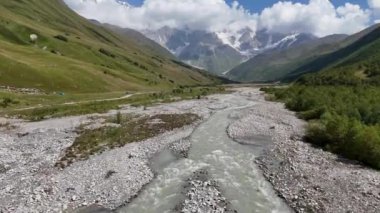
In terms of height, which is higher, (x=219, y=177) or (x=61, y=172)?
(x=61, y=172)

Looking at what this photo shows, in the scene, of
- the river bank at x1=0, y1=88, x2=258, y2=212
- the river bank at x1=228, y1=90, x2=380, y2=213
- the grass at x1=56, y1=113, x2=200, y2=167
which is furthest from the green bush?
the grass at x1=56, y1=113, x2=200, y2=167

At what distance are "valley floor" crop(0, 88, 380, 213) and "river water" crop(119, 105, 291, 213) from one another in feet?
3.61

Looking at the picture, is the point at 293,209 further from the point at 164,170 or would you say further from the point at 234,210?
the point at 164,170

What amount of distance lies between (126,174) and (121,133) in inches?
815

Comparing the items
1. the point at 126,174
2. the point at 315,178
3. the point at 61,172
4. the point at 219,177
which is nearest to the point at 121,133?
the point at 126,174

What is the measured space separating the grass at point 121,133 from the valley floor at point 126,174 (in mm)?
1351

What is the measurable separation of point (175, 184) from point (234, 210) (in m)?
8.12

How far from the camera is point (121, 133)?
208 ft

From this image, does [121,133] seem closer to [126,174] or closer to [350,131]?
[126,174]

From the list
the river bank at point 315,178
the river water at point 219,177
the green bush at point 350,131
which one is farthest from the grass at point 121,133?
the green bush at point 350,131

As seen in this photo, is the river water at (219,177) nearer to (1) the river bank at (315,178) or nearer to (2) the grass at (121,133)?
(1) the river bank at (315,178)

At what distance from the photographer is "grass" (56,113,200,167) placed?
169ft

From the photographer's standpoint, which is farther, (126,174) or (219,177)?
(126,174)

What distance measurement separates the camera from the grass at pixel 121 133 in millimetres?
51569
